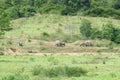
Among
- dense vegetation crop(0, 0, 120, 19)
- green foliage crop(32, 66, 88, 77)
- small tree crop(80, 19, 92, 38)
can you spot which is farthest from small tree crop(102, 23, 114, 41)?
green foliage crop(32, 66, 88, 77)

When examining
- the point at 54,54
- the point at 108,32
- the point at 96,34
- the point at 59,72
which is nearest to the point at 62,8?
the point at 96,34

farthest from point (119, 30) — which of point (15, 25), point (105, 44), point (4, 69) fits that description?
point (4, 69)

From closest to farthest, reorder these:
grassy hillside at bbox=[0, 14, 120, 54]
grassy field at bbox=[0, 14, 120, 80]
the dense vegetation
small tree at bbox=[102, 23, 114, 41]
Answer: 1. grassy field at bbox=[0, 14, 120, 80]
2. grassy hillside at bbox=[0, 14, 120, 54]
3. small tree at bbox=[102, 23, 114, 41]
4. the dense vegetation

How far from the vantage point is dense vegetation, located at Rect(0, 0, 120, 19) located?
252 ft

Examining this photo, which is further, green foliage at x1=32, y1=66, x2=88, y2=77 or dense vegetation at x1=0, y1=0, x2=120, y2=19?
dense vegetation at x1=0, y1=0, x2=120, y2=19

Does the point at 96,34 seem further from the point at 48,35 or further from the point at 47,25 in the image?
the point at 47,25

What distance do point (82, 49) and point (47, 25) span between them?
626 inches

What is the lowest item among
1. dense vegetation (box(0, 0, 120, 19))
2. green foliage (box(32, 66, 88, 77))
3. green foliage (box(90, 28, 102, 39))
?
dense vegetation (box(0, 0, 120, 19))

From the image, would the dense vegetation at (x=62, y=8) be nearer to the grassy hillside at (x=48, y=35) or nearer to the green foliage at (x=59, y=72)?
the grassy hillside at (x=48, y=35)

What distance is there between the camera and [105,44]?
53.7 meters

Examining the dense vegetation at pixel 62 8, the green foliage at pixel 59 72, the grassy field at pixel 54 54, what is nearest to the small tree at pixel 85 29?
the grassy field at pixel 54 54

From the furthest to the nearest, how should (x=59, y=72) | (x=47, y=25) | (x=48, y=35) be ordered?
(x=47, y=25), (x=48, y=35), (x=59, y=72)

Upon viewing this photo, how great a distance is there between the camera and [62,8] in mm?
77375

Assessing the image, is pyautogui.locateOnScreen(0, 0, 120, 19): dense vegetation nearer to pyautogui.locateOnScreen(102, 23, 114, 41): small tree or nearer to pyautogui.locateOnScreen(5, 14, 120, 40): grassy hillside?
pyautogui.locateOnScreen(5, 14, 120, 40): grassy hillside
